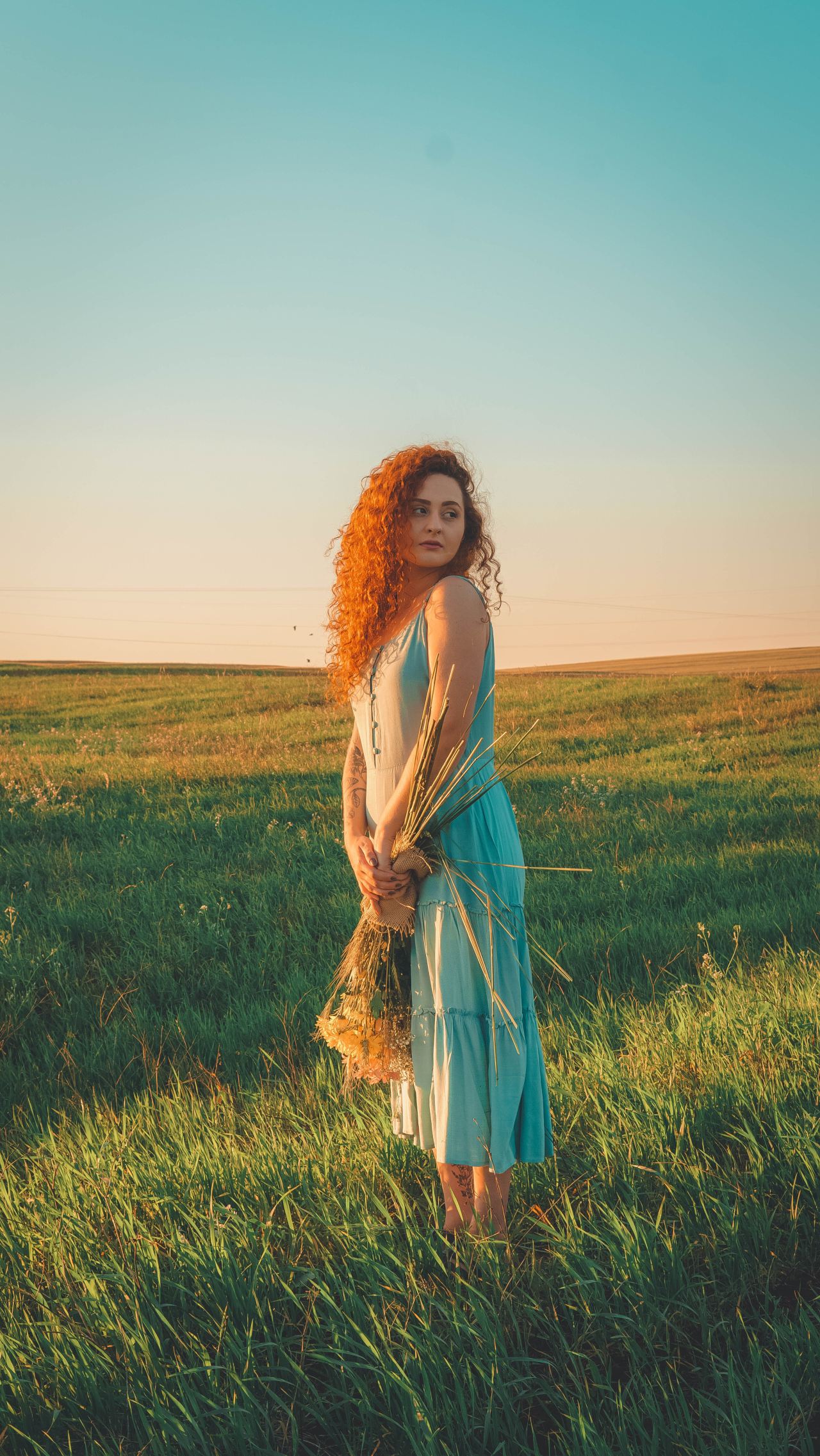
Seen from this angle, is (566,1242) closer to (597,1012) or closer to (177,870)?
(597,1012)

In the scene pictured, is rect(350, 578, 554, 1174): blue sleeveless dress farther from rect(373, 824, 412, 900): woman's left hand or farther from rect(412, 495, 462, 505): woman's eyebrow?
rect(412, 495, 462, 505): woman's eyebrow

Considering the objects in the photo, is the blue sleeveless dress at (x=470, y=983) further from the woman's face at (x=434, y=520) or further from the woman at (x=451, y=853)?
the woman's face at (x=434, y=520)

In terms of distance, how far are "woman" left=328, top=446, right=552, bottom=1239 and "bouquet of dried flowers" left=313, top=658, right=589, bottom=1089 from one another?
0.04 meters

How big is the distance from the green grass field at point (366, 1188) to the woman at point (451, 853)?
283 mm

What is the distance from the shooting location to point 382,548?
3.18 meters

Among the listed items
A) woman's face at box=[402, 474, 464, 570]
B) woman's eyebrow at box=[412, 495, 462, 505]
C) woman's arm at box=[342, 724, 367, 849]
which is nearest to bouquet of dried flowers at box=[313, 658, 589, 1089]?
woman's arm at box=[342, 724, 367, 849]

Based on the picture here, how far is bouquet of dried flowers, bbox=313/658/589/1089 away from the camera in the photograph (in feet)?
9.14

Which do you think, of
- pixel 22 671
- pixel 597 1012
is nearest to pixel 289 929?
pixel 597 1012

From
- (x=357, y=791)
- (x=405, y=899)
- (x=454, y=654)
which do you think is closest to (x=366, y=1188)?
(x=405, y=899)

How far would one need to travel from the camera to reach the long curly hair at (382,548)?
10.2 feet

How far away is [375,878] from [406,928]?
0.74ft

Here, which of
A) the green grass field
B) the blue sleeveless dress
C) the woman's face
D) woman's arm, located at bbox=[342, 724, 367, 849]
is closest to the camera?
the green grass field

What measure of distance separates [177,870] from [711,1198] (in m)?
5.62

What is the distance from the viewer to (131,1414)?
2.29m
